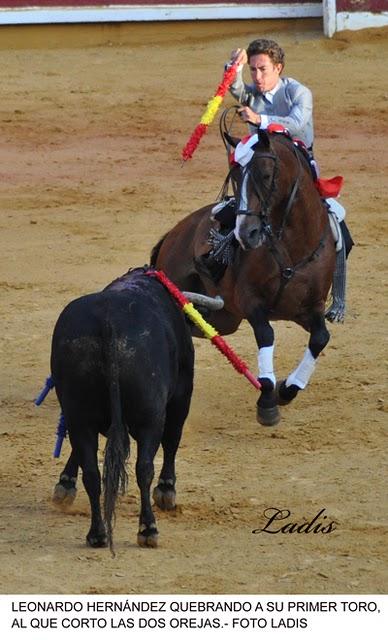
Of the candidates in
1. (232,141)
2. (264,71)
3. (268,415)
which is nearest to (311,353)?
(268,415)

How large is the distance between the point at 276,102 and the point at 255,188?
3.31ft

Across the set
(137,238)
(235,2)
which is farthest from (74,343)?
(235,2)

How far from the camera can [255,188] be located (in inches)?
305

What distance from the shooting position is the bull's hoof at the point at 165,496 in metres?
7.24

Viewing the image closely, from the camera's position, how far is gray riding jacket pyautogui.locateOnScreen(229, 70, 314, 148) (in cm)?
841

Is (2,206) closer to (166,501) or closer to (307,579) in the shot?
(166,501)

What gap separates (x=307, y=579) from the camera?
6.45 metres

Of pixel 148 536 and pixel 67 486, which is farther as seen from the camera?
pixel 67 486

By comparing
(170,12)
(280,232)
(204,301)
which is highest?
(204,301)

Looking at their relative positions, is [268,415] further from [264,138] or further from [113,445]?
[113,445]

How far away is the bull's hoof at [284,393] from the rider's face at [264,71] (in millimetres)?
1567

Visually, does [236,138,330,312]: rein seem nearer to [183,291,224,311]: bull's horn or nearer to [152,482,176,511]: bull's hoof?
[183,291,224,311]: bull's horn

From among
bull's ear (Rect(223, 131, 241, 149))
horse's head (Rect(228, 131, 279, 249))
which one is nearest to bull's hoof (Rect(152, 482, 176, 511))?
horse's head (Rect(228, 131, 279, 249))

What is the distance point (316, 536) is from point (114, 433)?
111cm
